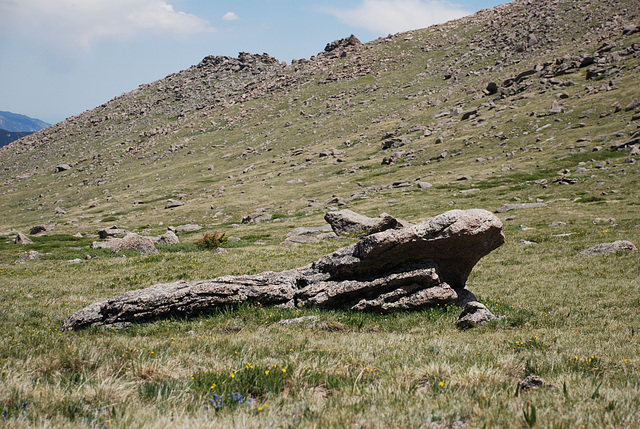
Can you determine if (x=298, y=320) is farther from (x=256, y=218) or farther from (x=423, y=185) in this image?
(x=423, y=185)

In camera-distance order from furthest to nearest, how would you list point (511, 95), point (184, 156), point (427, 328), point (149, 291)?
point (184, 156) → point (511, 95) → point (149, 291) → point (427, 328)

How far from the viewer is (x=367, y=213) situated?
4212 centimetres

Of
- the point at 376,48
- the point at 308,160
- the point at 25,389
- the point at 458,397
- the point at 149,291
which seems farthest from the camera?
the point at 376,48

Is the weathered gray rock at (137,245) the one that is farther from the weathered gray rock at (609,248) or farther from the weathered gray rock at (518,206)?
the weathered gray rock at (518,206)

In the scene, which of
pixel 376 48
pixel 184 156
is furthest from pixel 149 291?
pixel 376 48

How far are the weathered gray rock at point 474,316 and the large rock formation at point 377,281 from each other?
107 centimetres

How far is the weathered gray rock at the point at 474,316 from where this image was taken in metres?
9.37

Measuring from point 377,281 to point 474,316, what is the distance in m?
2.89

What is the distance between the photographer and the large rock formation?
10327 millimetres

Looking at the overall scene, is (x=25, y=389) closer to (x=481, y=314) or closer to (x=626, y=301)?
(x=481, y=314)

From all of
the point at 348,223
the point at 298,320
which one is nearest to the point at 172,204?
the point at 348,223

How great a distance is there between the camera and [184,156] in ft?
335

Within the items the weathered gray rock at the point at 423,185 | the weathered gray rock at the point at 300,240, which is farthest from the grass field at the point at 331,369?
the weathered gray rock at the point at 423,185

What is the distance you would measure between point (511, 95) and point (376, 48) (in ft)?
257
